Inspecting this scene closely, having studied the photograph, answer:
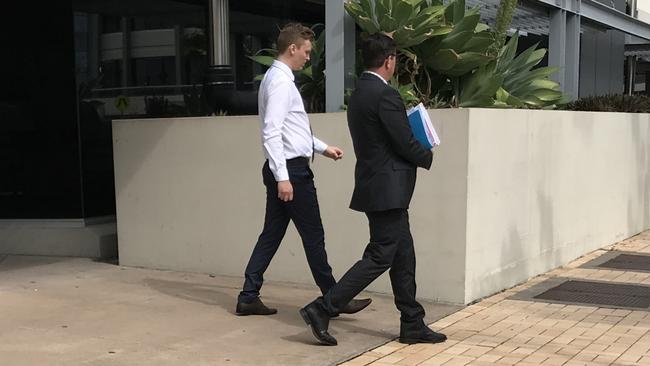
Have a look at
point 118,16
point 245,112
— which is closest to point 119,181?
point 245,112

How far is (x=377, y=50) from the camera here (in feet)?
14.8

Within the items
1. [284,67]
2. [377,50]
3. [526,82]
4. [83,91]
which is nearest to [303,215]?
[284,67]

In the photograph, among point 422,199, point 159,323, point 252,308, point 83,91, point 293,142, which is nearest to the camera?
point 293,142

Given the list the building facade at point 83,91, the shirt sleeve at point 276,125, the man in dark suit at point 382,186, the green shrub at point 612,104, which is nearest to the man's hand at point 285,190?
the shirt sleeve at point 276,125

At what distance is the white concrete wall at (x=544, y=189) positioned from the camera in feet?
19.0

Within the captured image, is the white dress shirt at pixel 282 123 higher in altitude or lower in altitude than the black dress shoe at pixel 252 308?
higher

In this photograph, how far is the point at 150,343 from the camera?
15.3 ft

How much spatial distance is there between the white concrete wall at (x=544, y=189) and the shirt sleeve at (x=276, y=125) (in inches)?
59.8

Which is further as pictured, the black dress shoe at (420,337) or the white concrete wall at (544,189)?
the white concrete wall at (544,189)

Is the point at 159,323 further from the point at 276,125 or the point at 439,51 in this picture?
the point at 439,51

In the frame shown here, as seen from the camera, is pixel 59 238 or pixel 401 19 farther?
pixel 59 238

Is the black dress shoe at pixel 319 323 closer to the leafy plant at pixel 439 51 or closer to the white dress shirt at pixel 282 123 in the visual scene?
the white dress shirt at pixel 282 123

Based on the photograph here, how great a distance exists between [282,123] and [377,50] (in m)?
0.79

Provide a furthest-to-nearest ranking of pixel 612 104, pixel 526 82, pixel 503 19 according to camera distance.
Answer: pixel 612 104, pixel 526 82, pixel 503 19
